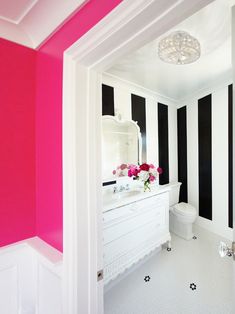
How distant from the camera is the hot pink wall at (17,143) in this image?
113cm

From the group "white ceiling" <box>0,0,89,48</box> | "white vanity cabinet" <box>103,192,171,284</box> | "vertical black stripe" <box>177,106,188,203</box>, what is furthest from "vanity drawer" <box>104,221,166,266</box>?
"white ceiling" <box>0,0,89,48</box>

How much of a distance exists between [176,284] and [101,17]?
8.03ft

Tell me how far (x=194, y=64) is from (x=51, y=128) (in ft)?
6.81

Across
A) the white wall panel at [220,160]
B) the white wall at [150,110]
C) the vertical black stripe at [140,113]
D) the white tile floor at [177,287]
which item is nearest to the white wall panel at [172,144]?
the white wall at [150,110]

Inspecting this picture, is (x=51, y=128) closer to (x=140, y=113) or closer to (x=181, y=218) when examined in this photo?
(x=140, y=113)

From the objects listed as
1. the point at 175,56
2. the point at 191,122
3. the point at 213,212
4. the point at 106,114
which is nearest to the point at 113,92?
the point at 106,114

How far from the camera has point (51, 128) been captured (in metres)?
1.10

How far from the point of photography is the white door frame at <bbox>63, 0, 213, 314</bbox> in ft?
2.95

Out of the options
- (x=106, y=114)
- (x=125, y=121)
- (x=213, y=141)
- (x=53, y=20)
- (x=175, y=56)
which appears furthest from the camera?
(x=213, y=141)

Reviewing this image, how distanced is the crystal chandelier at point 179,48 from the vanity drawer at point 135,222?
1.63 meters

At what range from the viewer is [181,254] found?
103 inches

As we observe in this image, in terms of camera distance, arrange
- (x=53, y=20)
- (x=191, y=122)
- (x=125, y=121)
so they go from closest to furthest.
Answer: (x=53, y=20), (x=125, y=121), (x=191, y=122)

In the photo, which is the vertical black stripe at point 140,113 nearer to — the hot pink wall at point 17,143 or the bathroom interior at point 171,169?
the bathroom interior at point 171,169

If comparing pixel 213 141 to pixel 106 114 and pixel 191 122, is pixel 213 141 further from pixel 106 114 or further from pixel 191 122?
pixel 106 114
